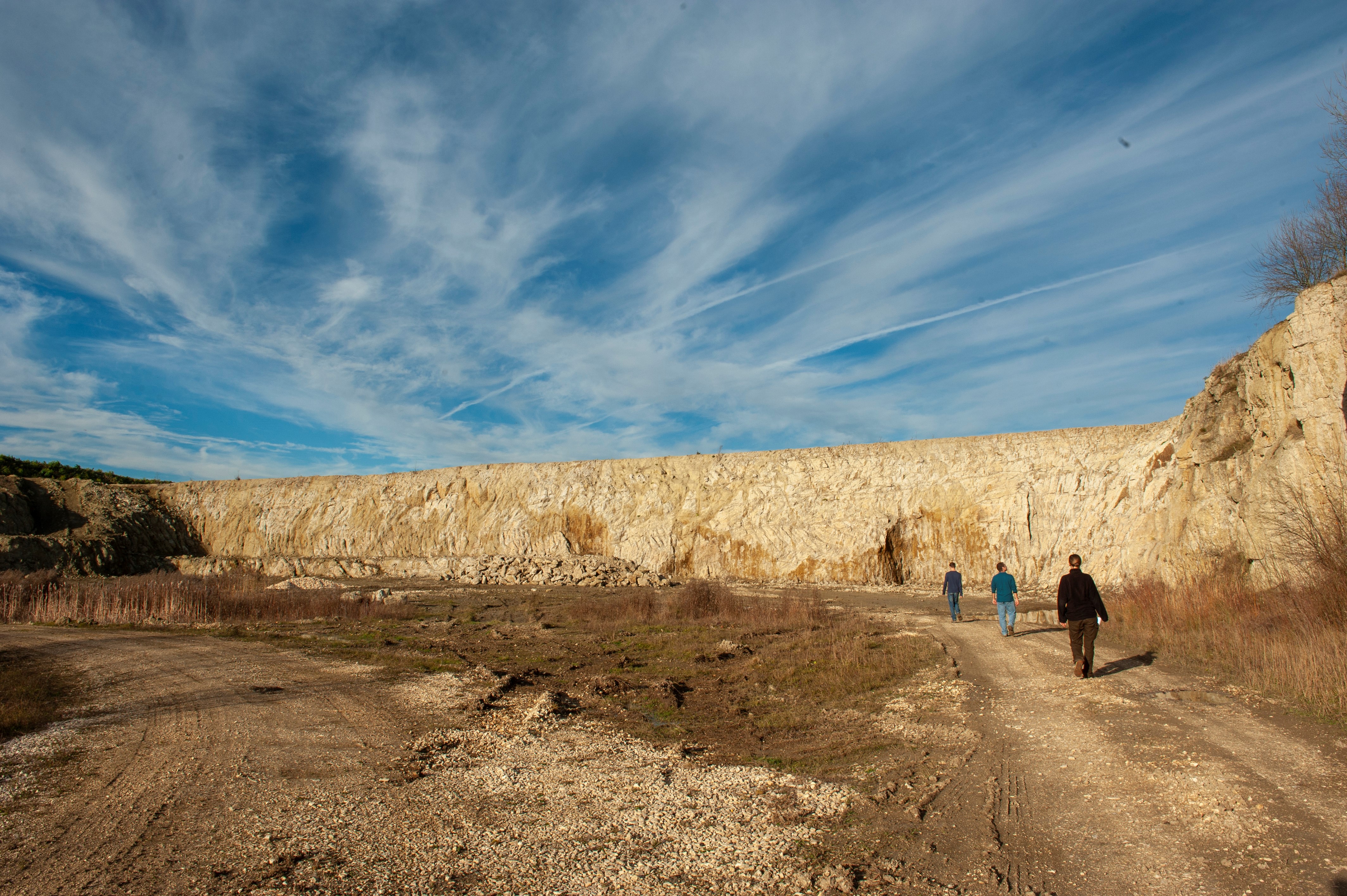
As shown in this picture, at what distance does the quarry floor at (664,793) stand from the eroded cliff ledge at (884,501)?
330 inches

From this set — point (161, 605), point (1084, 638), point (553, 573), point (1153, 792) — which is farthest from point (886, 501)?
point (161, 605)

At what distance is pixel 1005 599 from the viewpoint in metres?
14.4

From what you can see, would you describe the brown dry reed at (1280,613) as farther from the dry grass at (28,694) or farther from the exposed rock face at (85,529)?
the exposed rock face at (85,529)

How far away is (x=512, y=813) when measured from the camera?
18.9 ft

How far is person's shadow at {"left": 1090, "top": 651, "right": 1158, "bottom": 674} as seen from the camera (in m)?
10.2

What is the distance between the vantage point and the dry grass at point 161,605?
18078 millimetres

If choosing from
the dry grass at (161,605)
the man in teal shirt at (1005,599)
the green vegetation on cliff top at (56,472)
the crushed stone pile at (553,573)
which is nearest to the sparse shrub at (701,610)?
the man in teal shirt at (1005,599)

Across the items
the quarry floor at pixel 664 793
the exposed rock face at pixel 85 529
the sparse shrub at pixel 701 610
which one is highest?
the exposed rock face at pixel 85 529

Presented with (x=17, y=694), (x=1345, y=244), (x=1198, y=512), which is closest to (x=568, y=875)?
(x=17, y=694)

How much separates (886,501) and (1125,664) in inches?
750

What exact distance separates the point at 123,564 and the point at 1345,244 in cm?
5105

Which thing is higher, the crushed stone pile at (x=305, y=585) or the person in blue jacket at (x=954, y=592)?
the person in blue jacket at (x=954, y=592)

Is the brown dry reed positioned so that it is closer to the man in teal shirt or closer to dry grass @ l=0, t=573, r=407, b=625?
the man in teal shirt

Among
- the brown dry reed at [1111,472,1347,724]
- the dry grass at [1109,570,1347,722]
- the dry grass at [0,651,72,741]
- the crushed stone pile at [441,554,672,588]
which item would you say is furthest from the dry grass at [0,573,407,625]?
the brown dry reed at [1111,472,1347,724]
